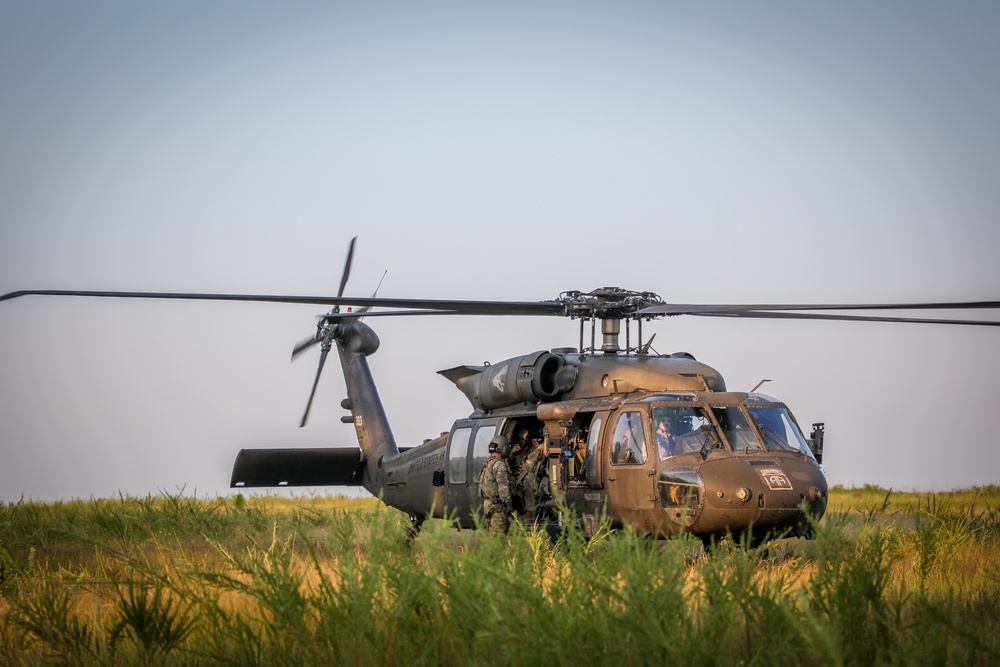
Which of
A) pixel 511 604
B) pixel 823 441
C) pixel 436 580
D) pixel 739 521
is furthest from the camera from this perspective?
pixel 823 441

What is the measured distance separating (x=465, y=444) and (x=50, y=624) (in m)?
6.76

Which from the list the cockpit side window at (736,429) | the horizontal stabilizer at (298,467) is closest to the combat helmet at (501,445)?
the cockpit side window at (736,429)

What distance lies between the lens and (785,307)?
31.1 ft

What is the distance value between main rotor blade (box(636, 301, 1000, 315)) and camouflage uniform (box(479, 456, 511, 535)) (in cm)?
232

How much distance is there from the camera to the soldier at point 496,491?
11250 millimetres

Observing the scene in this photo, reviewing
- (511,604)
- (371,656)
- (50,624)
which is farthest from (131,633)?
(511,604)

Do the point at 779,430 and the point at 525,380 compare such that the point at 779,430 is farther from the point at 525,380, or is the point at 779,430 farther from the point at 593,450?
the point at 525,380

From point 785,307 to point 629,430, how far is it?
2.01 metres

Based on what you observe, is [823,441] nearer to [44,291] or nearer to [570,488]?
[570,488]

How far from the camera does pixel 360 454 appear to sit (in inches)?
599

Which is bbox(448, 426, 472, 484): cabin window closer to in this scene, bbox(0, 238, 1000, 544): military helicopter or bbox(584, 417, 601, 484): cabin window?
bbox(0, 238, 1000, 544): military helicopter

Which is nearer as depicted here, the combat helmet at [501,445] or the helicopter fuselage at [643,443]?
the helicopter fuselage at [643,443]

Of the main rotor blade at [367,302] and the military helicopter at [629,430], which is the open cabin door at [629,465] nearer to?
the military helicopter at [629,430]

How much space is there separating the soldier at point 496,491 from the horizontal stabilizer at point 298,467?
419 cm
